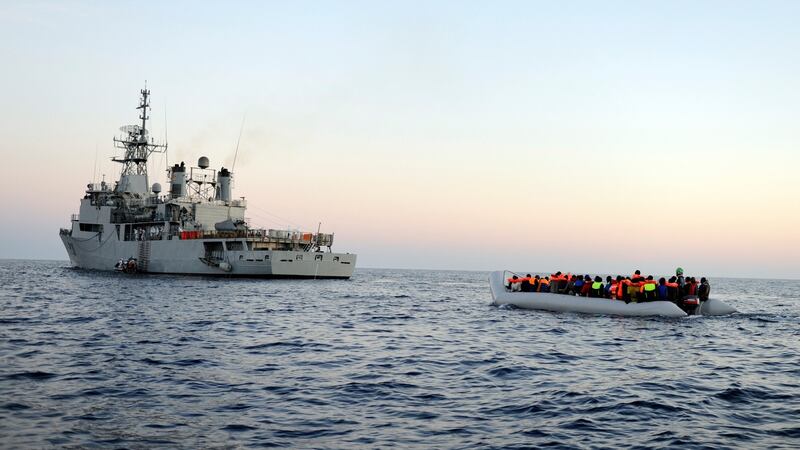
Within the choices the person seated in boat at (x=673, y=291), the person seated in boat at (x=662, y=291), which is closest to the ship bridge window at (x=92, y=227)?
the person seated in boat at (x=662, y=291)

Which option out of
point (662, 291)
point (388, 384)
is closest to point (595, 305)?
point (662, 291)

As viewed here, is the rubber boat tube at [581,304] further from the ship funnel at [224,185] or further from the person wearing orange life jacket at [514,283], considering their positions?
the ship funnel at [224,185]

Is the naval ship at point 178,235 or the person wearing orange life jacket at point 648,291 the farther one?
the naval ship at point 178,235

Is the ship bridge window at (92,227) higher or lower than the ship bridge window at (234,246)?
higher

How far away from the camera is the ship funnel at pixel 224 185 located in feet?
259

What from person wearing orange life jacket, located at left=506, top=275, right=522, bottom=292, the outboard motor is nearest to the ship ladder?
person wearing orange life jacket, located at left=506, top=275, right=522, bottom=292

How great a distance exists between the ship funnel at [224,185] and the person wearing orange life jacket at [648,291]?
58.7 m

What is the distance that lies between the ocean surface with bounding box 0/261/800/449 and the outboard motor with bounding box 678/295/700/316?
3951mm

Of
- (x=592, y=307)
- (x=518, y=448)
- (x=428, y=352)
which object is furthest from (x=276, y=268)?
(x=518, y=448)

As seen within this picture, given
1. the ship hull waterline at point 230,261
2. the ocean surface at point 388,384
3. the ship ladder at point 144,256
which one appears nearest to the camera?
the ocean surface at point 388,384

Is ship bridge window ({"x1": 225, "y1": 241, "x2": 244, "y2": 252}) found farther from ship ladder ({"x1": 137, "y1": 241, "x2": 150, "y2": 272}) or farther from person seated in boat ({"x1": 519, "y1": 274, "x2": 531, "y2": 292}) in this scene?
person seated in boat ({"x1": 519, "y1": 274, "x2": 531, "y2": 292})

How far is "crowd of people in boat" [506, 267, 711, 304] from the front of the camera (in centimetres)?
3050

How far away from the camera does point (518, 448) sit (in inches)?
362

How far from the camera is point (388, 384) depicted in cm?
1362
